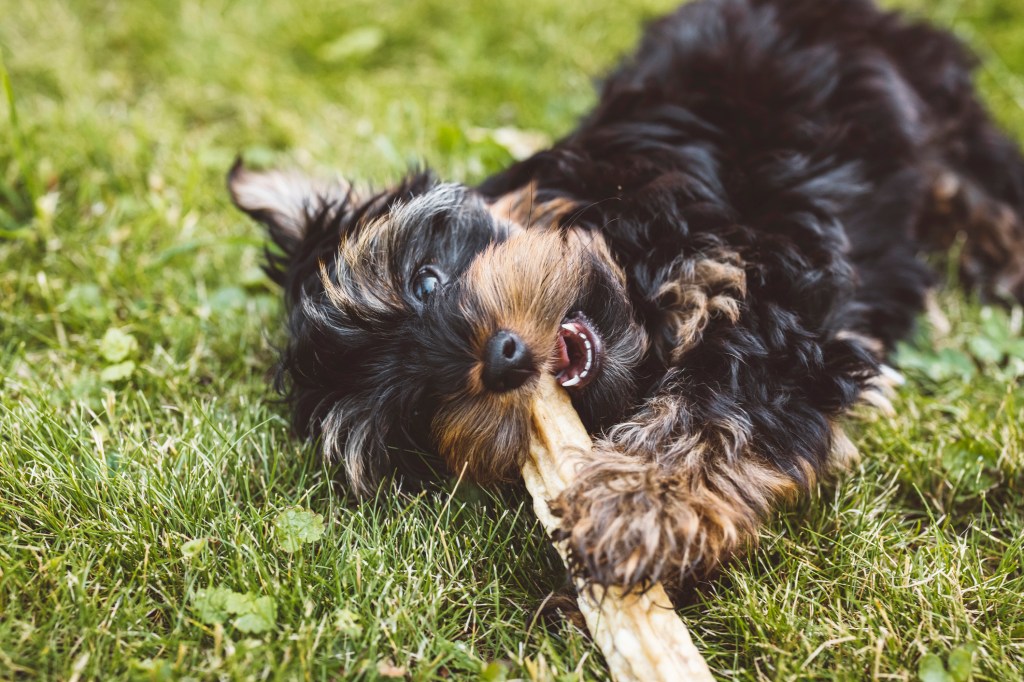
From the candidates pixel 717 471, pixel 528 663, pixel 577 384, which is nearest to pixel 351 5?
pixel 577 384

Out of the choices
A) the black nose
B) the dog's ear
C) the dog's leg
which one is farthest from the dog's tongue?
the dog's ear

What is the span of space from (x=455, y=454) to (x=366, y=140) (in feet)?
7.82

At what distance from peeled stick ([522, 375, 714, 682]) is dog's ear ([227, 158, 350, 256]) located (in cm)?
114

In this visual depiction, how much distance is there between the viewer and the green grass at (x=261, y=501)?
6.64 ft

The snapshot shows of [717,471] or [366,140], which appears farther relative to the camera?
[366,140]

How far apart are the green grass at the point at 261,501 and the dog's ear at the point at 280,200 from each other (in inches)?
15.0

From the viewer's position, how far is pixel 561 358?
236cm

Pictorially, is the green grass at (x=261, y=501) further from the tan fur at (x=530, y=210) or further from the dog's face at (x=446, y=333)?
the tan fur at (x=530, y=210)

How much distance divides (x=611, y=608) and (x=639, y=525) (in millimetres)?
214

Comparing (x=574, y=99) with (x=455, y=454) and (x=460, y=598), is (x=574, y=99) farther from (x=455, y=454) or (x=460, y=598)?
(x=460, y=598)

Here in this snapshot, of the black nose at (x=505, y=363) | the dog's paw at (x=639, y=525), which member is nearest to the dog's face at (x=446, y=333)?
the black nose at (x=505, y=363)

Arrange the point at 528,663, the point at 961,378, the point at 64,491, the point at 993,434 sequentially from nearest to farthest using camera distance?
1. the point at 528,663
2. the point at 64,491
3. the point at 993,434
4. the point at 961,378

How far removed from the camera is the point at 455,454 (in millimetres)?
2354

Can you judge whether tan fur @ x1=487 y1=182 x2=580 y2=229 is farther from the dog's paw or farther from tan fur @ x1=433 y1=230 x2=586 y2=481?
the dog's paw
